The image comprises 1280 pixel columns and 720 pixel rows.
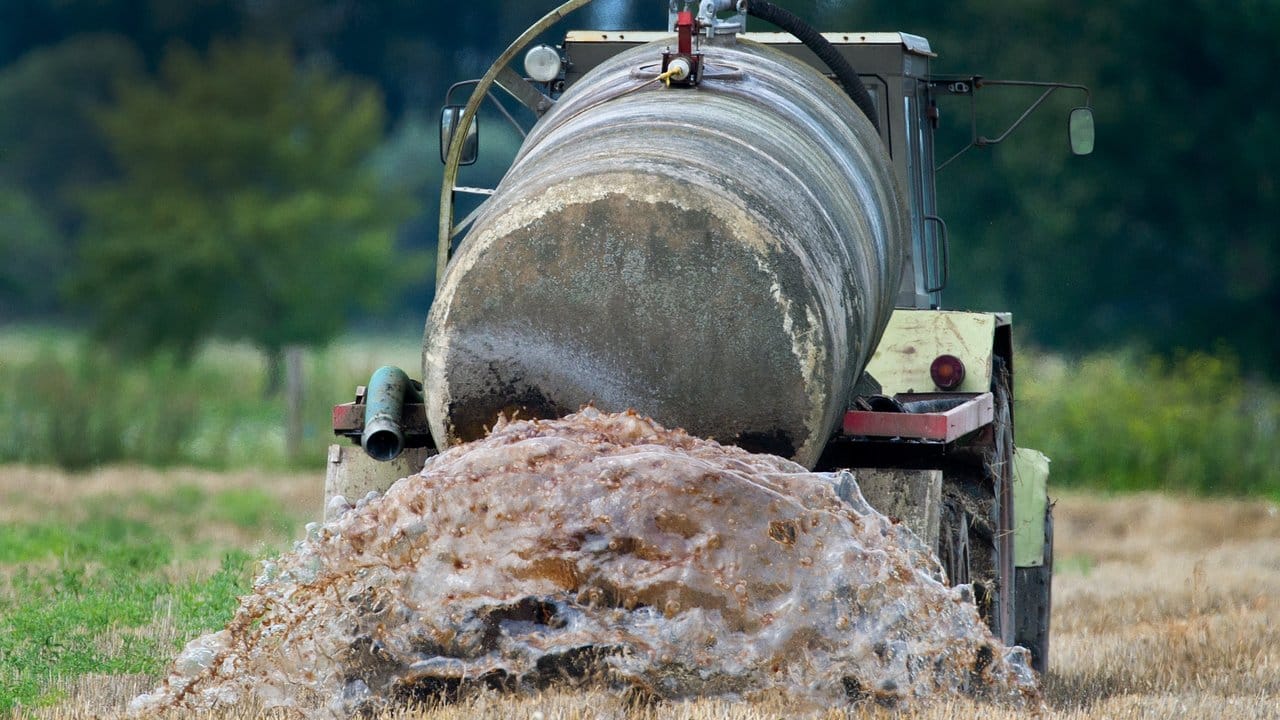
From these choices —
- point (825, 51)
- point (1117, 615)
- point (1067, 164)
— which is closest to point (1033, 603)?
point (1117, 615)

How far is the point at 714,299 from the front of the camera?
4492 mm

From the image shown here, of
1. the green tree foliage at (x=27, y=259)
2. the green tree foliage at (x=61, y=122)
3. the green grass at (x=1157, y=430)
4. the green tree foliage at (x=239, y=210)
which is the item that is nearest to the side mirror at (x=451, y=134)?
the green grass at (x=1157, y=430)

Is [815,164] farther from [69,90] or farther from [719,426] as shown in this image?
[69,90]

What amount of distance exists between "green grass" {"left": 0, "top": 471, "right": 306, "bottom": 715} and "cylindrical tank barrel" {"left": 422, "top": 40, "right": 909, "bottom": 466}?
1668 mm

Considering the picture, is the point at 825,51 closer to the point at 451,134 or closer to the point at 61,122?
the point at 451,134

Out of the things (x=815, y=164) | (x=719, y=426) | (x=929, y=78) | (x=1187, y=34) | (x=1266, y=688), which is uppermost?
(x=1187, y=34)

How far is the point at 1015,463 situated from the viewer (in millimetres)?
6934

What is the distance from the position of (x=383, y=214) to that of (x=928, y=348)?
58.8 feet

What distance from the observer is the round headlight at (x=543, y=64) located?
669 cm

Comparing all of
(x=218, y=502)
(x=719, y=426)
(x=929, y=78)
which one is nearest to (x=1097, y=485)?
(x=218, y=502)

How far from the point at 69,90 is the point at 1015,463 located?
582 inches

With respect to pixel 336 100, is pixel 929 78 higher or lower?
lower

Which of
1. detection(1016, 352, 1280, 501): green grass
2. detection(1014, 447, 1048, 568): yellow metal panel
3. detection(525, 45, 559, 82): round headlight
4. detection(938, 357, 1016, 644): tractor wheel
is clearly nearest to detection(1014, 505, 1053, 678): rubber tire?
detection(1014, 447, 1048, 568): yellow metal panel

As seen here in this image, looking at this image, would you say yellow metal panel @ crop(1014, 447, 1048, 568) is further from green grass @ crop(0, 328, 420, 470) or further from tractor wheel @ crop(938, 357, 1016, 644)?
green grass @ crop(0, 328, 420, 470)
